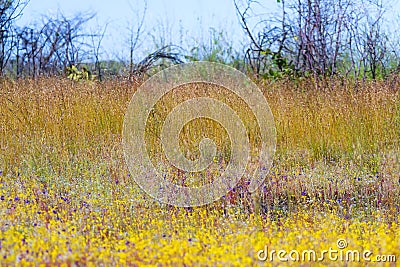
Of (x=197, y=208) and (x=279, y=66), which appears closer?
(x=197, y=208)

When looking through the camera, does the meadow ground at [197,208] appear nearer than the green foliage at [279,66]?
Yes

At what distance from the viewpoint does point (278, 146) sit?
599 centimetres

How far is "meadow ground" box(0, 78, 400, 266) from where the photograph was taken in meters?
3.08

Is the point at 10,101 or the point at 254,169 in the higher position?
the point at 10,101

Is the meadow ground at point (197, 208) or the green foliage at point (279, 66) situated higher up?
the green foliage at point (279, 66)

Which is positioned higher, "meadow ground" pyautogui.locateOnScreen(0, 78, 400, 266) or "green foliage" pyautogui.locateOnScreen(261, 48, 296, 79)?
"green foliage" pyautogui.locateOnScreen(261, 48, 296, 79)

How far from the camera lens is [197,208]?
14.2 feet

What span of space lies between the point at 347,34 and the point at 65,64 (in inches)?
288

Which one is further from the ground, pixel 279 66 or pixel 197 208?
pixel 279 66

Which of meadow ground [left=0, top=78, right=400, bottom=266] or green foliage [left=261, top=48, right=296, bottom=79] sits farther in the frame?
green foliage [left=261, top=48, right=296, bottom=79]

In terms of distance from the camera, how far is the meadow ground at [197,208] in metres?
3.08

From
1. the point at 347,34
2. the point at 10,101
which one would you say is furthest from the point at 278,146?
the point at 347,34

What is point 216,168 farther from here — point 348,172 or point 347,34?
point 347,34

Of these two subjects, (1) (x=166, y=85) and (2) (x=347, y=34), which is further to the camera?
(2) (x=347, y=34)
